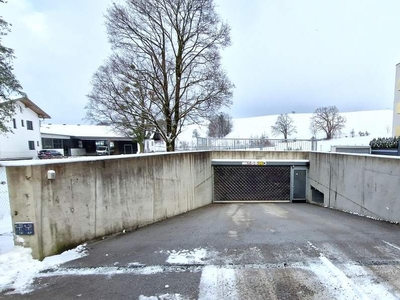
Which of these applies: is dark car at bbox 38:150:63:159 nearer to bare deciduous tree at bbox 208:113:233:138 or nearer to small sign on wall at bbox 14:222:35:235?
bare deciduous tree at bbox 208:113:233:138

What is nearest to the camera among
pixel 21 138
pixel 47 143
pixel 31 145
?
pixel 21 138

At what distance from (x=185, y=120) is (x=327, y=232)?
11.7m

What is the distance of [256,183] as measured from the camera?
10422 mm

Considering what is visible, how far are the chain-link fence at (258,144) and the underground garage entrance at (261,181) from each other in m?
1.14

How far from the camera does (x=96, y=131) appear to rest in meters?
40.2

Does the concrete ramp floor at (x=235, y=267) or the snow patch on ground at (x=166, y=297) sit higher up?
the snow patch on ground at (x=166, y=297)

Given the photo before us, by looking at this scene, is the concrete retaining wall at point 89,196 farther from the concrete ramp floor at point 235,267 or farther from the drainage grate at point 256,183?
the drainage grate at point 256,183

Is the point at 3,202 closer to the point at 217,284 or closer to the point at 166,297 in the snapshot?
the point at 166,297

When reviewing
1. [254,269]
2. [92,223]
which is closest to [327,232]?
[254,269]

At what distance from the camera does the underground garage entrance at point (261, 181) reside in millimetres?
10188

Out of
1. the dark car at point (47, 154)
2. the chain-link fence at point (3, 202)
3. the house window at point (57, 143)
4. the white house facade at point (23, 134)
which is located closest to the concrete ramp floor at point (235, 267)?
the chain-link fence at point (3, 202)

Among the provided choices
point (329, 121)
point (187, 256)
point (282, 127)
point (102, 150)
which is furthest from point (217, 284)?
point (329, 121)

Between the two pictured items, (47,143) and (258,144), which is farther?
(47,143)

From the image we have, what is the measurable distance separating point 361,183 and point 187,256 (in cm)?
564
